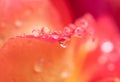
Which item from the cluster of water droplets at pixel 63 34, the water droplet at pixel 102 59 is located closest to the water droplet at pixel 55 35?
the cluster of water droplets at pixel 63 34

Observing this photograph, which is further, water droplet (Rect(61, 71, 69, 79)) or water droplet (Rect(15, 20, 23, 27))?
water droplet (Rect(15, 20, 23, 27))

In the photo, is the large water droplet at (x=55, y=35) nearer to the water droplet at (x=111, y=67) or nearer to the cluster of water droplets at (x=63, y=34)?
the cluster of water droplets at (x=63, y=34)

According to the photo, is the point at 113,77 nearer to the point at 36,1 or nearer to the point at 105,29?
the point at 105,29

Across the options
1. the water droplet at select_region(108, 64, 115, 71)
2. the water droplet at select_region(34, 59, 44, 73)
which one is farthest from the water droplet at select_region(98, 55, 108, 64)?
the water droplet at select_region(34, 59, 44, 73)

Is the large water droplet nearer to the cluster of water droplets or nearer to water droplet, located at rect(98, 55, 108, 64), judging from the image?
the cluster of water droplets

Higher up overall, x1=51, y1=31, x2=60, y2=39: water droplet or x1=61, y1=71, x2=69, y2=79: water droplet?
x1=51, y1=31, x2=60, y2=39: water droplet

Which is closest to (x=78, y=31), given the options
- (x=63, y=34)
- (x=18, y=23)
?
(x=63, y=34)

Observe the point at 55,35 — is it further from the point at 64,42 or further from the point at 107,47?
the point at 107,47

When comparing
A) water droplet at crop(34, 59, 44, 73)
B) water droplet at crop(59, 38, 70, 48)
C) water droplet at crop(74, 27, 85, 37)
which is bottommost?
water droplet at crop(34, 59, 44, 73)

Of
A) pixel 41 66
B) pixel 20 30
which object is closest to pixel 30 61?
pixel 41 66

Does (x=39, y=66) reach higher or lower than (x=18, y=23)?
lower
